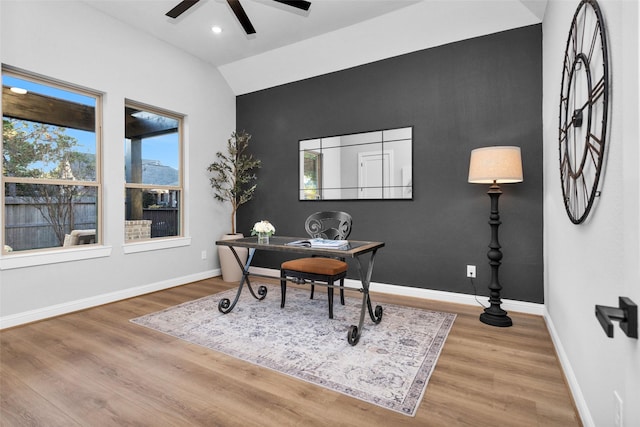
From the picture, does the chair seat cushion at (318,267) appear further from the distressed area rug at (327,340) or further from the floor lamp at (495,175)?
the floor lamp at (495,175)

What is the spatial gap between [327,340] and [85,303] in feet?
8.48

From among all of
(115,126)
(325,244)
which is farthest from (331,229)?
(115,126)

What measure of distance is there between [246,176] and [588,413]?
4.36m

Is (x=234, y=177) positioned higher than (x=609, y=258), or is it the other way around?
(x=234, y=177)

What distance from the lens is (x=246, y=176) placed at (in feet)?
15.9

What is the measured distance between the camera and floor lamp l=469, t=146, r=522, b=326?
2.68 meters

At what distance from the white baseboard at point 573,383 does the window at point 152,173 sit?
4228 millimetres

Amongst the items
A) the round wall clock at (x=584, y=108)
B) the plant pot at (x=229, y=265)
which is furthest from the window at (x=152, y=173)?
the round wall clock at (x=584, y=108)

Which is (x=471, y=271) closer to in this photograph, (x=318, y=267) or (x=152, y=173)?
(x=318, y=267)

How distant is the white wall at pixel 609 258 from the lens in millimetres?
921

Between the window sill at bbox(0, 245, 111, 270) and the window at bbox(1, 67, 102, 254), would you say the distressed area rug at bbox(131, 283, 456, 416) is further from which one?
the window at bbox(1, 67, 102, 254)

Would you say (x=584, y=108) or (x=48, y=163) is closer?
(x=584, y=108)

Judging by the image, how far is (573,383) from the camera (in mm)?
1738

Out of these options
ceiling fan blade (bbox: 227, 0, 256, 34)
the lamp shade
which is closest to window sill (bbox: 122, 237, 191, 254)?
ceiling fan blade (bbox: 227, 0, 256, 34)
